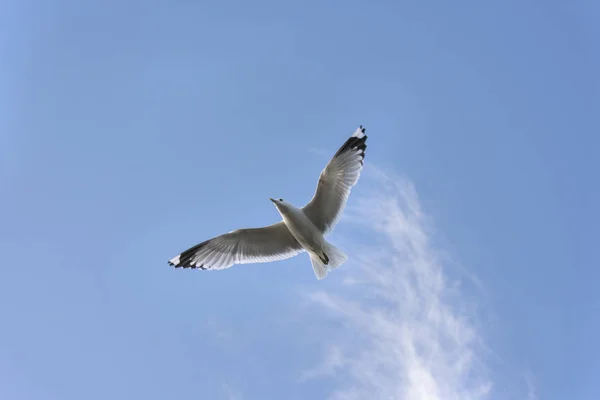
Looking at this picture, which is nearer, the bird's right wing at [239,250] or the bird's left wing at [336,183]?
the bird's left wing at [336,183]

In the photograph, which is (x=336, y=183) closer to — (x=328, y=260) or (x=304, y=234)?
(x=304, y=234)

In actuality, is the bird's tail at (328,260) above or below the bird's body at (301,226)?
below

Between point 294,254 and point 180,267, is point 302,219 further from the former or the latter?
point 180,267

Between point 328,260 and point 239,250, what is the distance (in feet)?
5.57

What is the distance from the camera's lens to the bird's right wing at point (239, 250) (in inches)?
453

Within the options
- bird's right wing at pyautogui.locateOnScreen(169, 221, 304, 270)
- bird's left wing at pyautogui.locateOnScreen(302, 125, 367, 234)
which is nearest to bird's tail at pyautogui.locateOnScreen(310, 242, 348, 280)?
bird's left wing at pyautogui.locateOnScreen(302, 125, 367, 234)

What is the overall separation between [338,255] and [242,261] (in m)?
1.79

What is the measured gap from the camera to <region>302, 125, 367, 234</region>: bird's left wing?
36.8 ft

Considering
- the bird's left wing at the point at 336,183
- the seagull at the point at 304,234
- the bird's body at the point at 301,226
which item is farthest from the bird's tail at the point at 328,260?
the bird's left wing at the point at 336,183

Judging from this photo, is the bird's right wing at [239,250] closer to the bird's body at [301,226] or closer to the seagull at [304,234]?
the seagull at [304,234]

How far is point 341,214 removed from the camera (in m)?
11.5

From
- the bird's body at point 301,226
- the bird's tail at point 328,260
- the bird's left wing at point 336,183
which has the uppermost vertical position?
the bird's left wing at point 336,183

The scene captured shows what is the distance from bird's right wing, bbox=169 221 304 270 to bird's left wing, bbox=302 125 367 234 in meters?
0.62

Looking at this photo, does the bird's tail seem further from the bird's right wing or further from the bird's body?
the bird's right wing
